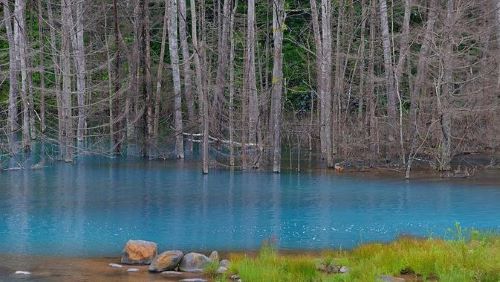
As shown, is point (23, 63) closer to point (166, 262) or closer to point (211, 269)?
point (166, 262)

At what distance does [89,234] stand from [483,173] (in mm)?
15689

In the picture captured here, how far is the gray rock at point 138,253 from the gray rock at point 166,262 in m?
0.37

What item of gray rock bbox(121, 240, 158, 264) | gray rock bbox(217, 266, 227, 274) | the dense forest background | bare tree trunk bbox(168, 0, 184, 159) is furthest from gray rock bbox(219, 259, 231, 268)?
bare tree trunk bbox(168, 0, 184, 159)

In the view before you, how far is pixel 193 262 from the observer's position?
11883 millimetres

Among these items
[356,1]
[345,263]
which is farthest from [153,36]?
[345,263]

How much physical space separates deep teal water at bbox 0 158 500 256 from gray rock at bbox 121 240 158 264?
2.58 feet

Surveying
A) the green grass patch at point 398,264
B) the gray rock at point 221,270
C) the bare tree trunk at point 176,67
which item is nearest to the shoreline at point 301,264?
the green grass patch at point 398,264

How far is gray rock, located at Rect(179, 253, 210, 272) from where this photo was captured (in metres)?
11.8

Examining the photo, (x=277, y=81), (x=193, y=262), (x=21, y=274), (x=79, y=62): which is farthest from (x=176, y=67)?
(x=21, y=274)

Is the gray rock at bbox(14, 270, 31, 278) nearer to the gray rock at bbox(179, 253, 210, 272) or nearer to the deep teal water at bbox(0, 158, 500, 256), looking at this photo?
the deep teal water at bbox(0, 158, 500, 256)

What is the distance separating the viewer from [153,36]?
4184cm

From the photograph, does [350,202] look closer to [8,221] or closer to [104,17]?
[8,221]

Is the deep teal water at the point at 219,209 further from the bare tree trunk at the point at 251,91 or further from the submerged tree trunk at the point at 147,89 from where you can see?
the submerged tree trunk at the point at 147,89

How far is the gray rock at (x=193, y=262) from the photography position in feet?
38.6
